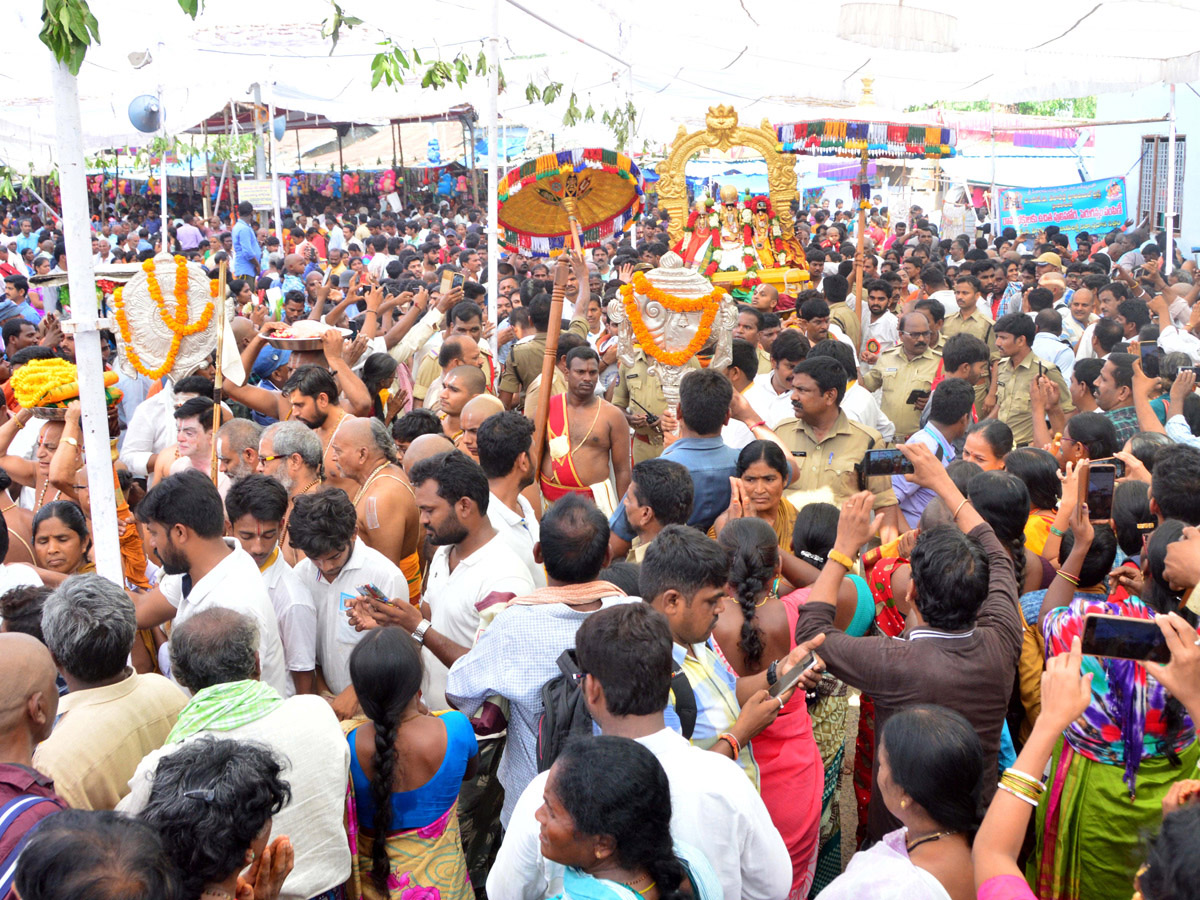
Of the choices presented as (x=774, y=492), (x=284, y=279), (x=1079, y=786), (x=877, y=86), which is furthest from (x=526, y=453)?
(x=877, y=86)

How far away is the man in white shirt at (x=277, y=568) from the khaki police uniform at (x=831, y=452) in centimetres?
254

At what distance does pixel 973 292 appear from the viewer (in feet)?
28.9

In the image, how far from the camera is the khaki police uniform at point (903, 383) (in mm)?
7430

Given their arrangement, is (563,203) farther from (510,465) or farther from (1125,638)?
(1125,638)

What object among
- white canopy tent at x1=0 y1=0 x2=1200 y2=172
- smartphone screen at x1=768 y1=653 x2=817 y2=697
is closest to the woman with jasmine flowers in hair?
smartphone screen at x1=768 y1=653 x2=817 y2=697

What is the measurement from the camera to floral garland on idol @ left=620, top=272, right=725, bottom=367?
18.2 ft

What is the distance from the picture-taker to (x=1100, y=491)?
3664 mm

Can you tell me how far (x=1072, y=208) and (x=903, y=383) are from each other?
1291 cm

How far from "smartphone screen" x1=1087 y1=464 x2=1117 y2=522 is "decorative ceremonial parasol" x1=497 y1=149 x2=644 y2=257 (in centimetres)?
350

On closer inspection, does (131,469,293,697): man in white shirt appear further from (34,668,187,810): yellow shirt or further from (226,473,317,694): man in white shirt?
(34,668,187,810): yellow shirt

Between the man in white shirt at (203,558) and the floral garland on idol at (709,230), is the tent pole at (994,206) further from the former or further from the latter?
the man in white shirt at (203,558)

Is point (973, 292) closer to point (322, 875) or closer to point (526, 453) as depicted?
point (526, 453)

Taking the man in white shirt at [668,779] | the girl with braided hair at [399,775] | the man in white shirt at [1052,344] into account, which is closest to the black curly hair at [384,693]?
the girl with braided hair at [399,775]

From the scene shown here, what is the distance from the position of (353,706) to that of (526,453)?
4.70 feet
